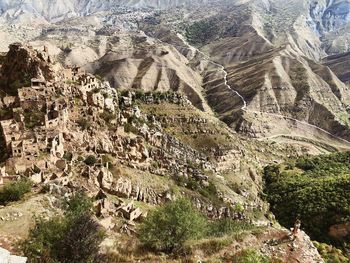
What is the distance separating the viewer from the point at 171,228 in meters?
29.0

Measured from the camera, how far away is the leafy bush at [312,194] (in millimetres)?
75688

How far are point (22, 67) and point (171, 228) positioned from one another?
49388 mm

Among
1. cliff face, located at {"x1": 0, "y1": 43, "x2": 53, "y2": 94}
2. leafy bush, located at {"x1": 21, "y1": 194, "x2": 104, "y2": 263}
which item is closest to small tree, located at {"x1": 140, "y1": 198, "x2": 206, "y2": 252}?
leafy bush, located at {"x1": 21, "y1": 194, "x2": 104, "y2": 263}

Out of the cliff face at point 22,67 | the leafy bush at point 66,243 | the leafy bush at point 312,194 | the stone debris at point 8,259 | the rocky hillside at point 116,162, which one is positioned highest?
the cliff face at point 22,67

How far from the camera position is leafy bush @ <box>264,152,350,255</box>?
248ft

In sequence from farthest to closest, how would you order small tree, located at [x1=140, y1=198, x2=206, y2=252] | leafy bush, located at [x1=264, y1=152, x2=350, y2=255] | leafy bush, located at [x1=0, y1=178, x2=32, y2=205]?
leafy bush, located at [x1=264, y1=152, x2=350, y2=255] → leafy bush, located at [x1=0, y1=178, x2=32, y2=205] → small tree, located at [x1=140, y1=198, x2=206, y2=252]

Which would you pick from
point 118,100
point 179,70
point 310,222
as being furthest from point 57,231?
point 179,70

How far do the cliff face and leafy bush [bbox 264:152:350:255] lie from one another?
168 ft

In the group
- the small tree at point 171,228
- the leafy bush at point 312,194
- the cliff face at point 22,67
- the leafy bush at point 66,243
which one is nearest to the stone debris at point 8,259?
the leafy bush at point 66,243

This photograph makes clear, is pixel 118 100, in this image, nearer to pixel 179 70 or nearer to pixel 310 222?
pixel 310 222

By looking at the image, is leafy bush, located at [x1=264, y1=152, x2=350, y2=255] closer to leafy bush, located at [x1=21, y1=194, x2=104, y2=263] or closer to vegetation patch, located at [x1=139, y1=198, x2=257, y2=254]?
vegetation patch, located at [x1=139, y1=198, x2=257, y2=254]

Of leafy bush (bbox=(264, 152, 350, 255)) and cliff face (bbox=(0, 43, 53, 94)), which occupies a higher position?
cliff face (bbox=(0, 43, 53, 94))

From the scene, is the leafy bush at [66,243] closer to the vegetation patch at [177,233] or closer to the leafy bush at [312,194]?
the vegetation patch at [177,233]

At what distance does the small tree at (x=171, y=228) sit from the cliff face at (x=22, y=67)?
42778 mm
